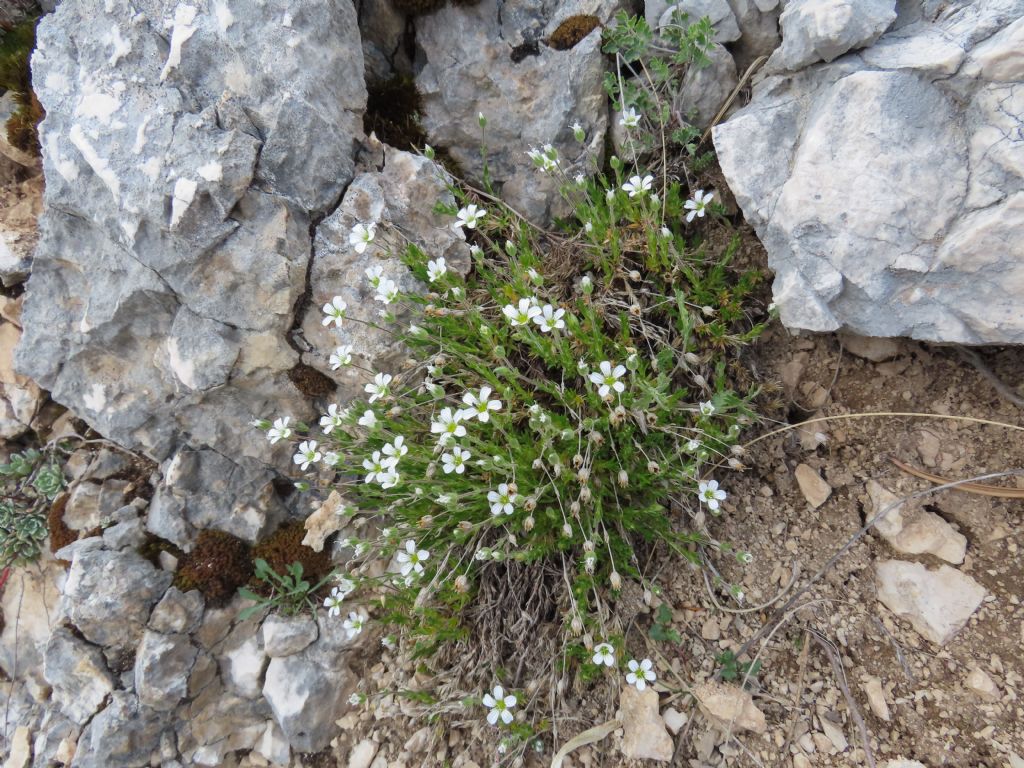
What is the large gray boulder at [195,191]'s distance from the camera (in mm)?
3346

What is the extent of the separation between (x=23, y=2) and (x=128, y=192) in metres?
2.02

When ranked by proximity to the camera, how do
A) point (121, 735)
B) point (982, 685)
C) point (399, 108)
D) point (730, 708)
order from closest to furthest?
point (982, 685) → point (730, 708) → point (121, 735) → point (399, 108)

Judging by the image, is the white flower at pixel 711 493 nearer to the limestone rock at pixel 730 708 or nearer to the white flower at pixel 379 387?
the limestone rock at pixel 730 708

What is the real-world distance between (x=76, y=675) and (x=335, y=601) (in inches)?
59.6

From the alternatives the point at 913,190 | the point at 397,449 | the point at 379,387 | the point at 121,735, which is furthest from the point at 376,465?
the point at 913,190

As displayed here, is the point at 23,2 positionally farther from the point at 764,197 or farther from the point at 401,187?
the point at 764,197

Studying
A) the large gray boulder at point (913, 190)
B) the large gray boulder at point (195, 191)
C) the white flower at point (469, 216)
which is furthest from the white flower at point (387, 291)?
the large gray boulder at point (913, 190)

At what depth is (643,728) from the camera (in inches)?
112

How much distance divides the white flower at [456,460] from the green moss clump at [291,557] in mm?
1298

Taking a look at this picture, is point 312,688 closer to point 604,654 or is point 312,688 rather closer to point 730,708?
point 604,654

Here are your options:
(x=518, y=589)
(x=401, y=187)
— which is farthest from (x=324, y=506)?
(x=401, y=187)

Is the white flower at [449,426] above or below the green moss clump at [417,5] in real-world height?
below

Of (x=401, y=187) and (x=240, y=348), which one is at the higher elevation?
(x=401, y=187)

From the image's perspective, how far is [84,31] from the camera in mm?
3557
